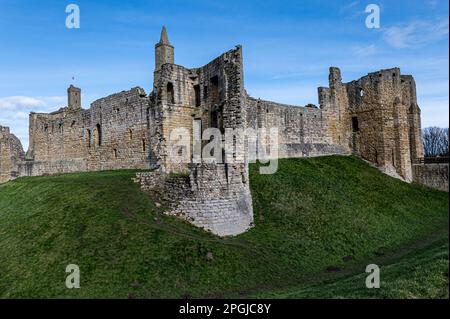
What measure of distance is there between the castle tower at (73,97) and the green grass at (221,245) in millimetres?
23284

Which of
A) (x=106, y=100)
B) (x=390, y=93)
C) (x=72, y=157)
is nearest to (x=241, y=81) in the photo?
(x=106, y=100)

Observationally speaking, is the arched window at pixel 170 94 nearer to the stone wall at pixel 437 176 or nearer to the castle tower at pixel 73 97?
the stone wall at pixel 437 176

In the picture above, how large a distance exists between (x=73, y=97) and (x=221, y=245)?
37998 mm

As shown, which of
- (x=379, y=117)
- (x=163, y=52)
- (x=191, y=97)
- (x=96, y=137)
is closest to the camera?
(x=191, y=97)

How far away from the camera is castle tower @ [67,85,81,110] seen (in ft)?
158

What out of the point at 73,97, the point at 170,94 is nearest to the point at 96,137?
the point at 170,94

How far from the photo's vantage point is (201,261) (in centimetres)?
1662

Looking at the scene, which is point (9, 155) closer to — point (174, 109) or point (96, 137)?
point (96, 137)

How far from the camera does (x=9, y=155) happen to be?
44875 mm

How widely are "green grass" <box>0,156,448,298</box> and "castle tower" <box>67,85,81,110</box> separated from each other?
2328cm

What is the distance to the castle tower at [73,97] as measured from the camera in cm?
4822

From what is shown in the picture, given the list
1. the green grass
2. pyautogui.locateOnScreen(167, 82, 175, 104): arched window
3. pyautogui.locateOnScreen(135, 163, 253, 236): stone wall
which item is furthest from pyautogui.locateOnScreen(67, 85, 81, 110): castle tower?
pyautogui.locateOnScreen(135, 163, 253, 236): stone wall
